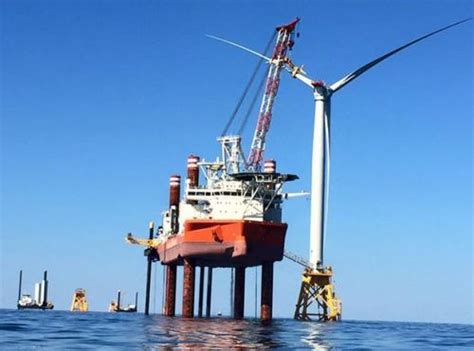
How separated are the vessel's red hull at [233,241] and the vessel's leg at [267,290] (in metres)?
1.15

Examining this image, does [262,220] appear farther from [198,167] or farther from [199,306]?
[199,306]

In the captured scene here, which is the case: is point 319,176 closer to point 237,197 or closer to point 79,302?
point 237,197

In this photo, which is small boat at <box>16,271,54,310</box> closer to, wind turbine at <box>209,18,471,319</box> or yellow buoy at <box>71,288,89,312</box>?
yellow buoy at <box>71,288,89,312</box>

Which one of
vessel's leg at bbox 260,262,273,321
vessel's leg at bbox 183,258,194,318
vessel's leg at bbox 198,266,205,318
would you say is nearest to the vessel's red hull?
vessel's leg at bbox 260,262,273,321

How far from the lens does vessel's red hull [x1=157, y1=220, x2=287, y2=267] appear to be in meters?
90.5

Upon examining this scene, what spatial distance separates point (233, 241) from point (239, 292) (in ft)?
47.5

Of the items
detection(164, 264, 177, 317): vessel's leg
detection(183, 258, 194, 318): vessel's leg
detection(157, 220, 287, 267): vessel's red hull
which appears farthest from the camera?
detection(164, 264, 177, 317): vessel's leg

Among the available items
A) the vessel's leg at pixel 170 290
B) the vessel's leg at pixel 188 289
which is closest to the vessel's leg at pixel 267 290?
the vessel's leg at pixel 188 289

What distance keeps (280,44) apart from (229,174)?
22990 mm

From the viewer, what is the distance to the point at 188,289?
322ft

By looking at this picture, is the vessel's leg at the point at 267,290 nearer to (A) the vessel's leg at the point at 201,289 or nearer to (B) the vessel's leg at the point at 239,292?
(B) the vessel's leg at the point at 239,292

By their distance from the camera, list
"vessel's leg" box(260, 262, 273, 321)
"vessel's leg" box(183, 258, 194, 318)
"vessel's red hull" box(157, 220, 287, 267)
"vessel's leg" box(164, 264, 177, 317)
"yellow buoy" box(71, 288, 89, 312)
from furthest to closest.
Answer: "yellow buoy" box(71, 288, 89, 312) < "vessel's leg" box(164, 264, 177, 317) < "vessel's leg" box(183, 258, 194, 318) < "vessel's leg" box(260, 262, 273, 321) < "vessel's red hull" box(157, 220, 287, 267)

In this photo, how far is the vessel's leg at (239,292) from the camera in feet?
331

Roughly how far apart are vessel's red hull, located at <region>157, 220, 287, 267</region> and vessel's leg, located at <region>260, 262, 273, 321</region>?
1.15 meters
